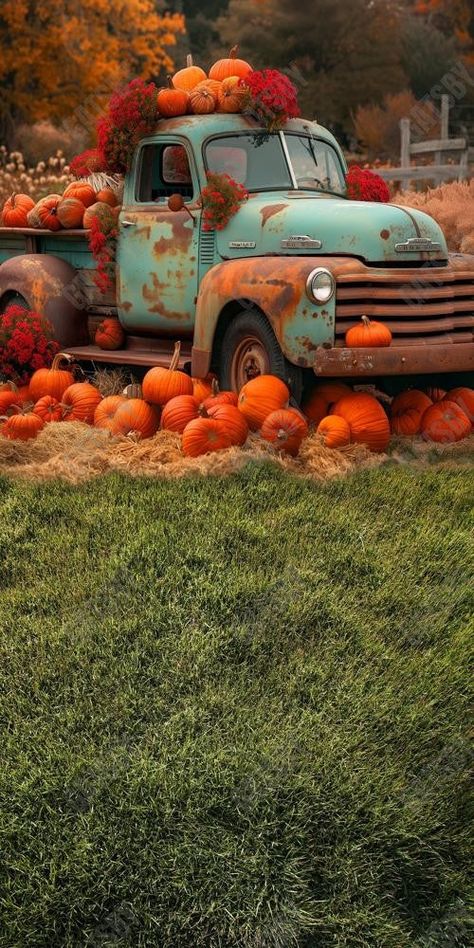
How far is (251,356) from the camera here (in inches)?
280

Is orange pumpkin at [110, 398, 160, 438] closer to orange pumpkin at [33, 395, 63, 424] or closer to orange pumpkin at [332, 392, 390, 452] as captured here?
orange pumpkin at [33, 395, 63, 424]

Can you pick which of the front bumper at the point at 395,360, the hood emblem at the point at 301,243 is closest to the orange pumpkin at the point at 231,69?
the hood emblem at the point at 301,243

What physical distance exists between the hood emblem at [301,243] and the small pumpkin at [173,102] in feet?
5.54

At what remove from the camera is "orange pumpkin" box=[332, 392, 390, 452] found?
259 inches

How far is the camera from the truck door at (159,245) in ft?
25.9

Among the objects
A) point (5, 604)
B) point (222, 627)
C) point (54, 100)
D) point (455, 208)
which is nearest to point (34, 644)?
point (5, 604)

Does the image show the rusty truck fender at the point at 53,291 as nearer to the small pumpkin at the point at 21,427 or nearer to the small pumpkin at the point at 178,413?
the small pumpkin at the point at 21,427

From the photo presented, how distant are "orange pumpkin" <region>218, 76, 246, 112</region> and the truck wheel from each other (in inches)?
71.2

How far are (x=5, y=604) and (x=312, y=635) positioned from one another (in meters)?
1.27

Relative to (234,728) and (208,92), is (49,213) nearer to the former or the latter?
(208,92)

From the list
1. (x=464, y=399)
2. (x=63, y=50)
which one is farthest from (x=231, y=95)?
(x=63, y=50)

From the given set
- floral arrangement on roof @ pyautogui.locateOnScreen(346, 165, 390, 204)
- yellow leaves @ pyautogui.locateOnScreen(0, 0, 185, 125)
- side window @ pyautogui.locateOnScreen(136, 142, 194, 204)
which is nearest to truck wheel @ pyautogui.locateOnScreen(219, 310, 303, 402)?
side window @ pyautogui.locateOnScreen(136, 142, 194, 204)

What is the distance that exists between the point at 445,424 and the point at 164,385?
1748 mm

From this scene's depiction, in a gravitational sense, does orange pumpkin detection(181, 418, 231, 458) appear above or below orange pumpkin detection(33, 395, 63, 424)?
above
